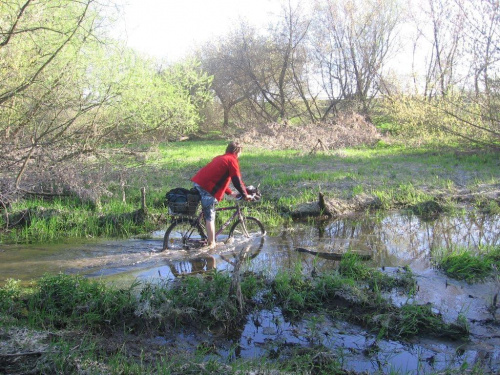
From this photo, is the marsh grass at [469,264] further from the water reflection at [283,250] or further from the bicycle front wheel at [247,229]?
the bicycle front wheel at [247,229]

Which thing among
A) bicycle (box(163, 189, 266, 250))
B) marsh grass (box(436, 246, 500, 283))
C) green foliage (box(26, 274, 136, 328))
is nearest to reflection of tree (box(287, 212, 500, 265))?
marsh grass (box(436, 246, 500, 283))

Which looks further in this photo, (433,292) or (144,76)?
(144,76)

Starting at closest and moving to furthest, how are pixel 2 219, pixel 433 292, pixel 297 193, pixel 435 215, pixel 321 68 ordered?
pixel 433 292 < pixel 2 219 < pixel 435 215 < pixel 297 193 < pixel 321 68

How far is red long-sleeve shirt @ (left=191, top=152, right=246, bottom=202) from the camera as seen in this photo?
6.86m

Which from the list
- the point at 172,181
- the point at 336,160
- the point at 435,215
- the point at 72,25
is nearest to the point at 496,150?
the point at 336,160

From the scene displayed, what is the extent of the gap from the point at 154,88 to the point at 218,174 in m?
4.80

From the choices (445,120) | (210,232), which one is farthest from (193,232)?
(445,120)

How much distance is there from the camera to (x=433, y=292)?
5.58 m

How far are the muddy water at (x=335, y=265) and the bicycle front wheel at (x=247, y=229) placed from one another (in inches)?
8.0

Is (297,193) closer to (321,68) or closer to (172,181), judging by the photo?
(172,181)

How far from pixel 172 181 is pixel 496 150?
1204 cm

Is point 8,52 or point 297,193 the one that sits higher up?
point 8,52

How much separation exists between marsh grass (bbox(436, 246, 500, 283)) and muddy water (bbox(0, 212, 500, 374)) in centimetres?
18

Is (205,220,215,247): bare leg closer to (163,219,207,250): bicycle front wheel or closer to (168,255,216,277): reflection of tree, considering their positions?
(163,219,207,250): bicycle front wheel
